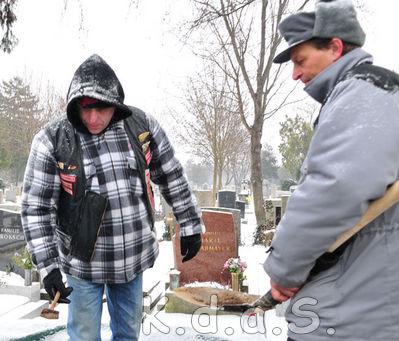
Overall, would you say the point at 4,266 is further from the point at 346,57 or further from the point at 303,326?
the point at 346,57

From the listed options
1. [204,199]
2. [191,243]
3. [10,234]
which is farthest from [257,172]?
[191,243]

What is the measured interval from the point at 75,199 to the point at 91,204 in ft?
0.36

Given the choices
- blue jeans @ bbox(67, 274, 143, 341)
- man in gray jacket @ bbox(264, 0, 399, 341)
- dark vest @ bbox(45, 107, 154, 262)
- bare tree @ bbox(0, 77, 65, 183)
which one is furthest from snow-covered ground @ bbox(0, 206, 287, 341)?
bare tree @ bbox(0, 77, 65, 183)

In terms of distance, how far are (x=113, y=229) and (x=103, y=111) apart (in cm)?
70

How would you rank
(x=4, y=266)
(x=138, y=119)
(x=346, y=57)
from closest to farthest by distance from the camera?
(x=346, y=57) < (x=138, y=119) < (x=4, y=266)

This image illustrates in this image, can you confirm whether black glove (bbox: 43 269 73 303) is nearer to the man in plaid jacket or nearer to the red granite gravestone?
the man in plaid jacket

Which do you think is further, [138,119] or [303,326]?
[138,119]

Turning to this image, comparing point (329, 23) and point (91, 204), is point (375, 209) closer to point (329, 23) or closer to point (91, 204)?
point (329, 23)

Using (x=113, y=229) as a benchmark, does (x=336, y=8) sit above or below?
above

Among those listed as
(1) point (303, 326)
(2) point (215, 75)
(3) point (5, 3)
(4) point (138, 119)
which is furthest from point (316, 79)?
(2) point (215, 75)

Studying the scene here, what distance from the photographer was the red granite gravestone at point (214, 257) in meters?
5.64

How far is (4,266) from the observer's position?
6043 mm

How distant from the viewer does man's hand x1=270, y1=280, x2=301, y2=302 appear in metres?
1.24

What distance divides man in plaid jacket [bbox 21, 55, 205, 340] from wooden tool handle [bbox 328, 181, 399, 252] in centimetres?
123
